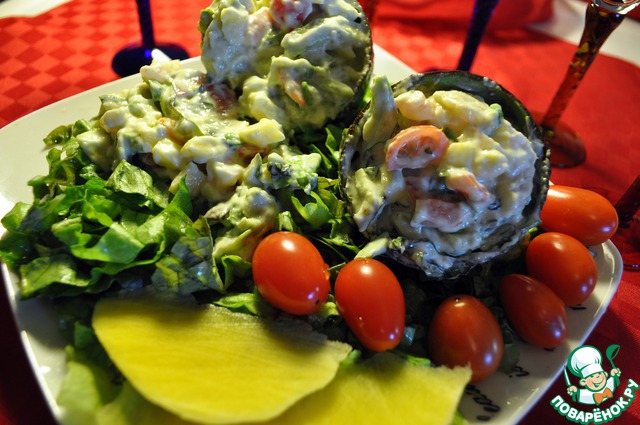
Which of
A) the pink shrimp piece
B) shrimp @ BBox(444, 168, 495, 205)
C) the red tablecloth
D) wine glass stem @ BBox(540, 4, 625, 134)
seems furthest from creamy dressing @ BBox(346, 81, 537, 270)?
wine glass stem @ BBox(540, 4, 625, 134)

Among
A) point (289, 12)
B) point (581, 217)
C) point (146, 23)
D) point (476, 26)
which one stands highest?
point (289, 12)

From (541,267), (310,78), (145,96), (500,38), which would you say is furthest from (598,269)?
(500,38)

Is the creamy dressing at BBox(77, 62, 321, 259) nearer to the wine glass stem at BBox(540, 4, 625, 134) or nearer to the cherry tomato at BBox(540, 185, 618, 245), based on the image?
the cherry tomato at BBox(540, 185, 618, 245)

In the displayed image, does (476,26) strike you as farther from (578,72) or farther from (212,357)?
(212,357)

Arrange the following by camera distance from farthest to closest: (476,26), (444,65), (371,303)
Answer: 1. (444,65)
2. (476,26)
3. (371,303)

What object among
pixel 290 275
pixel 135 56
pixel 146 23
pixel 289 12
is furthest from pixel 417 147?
pixel 135 56

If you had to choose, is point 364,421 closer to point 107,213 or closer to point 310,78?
point 107,213
